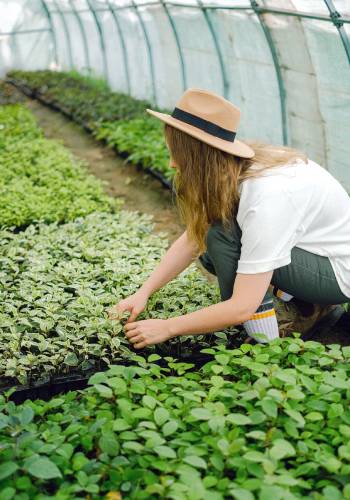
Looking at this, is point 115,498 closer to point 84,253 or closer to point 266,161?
point 266,161

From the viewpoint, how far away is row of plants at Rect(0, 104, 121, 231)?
554 centimetres

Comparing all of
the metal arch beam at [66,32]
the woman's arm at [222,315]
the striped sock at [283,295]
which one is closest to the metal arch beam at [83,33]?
the metal arch beam at [66,32]

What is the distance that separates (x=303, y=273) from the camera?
10.4ft

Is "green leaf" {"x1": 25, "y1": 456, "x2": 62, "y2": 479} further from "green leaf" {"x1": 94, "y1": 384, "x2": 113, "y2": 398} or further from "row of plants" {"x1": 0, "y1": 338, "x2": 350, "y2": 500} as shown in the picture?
"green leaf" {"x1": 94, "y1": 384, "x2": 113, "y2": 398}

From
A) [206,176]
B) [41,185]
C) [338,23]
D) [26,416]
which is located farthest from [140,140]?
[26,416]

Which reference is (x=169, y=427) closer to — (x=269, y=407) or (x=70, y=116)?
(x=269, y=407)

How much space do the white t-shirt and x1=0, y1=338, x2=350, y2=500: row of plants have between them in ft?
1.73

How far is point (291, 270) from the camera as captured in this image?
10.4 ft

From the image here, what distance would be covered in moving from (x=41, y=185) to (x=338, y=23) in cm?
310

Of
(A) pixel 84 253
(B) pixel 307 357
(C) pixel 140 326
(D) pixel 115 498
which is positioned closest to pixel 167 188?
(A) pixel 84 253

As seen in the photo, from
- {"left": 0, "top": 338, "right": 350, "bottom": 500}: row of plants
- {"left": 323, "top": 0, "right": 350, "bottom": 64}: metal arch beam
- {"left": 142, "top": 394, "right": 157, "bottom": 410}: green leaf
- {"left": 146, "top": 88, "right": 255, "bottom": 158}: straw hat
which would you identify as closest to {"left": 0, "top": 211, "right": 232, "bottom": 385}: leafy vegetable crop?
{"left": 0, "top": 338, "right": 350, "bottom": 500}: row of plants

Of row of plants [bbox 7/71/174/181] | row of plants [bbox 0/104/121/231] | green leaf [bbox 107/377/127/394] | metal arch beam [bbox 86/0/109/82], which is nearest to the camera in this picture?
green leaf [bbox 107/377/127/394]

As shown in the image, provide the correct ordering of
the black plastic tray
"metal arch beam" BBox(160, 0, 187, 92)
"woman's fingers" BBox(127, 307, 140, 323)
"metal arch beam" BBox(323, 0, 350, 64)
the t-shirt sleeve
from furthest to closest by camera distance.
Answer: "metal arch beam" BBox(160, 0, 187, 92) → the black plastic tray → "metal arch beam" BBox(323, 0, 350, 64) → "woman's fingers" BBox(127, 307, 140, 323) → the t-shirt sleeve

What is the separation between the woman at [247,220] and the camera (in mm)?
2854
